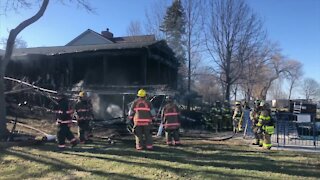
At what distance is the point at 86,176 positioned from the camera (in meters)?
8.28

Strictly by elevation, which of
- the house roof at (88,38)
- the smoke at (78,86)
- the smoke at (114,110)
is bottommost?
the smoke at (114,110)

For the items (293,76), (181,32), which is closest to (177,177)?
(181,32)

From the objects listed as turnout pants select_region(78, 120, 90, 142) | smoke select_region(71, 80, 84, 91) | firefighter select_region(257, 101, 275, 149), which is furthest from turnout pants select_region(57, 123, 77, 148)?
smoke select_region(71, 80, 84, 91)

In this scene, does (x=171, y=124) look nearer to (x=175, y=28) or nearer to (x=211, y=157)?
(x=211, y=157)

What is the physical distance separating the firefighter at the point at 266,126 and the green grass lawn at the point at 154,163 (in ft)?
1.78

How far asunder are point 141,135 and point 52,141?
11.2 ft

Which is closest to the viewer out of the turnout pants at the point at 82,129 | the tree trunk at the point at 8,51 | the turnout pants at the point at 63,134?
the turnout pants at the point at 63,134

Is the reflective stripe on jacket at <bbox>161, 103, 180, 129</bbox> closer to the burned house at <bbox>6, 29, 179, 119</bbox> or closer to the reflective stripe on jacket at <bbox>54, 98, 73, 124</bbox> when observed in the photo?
the reflective stripe on jacket at <bbox>54, 98, 73, 124</bbox>

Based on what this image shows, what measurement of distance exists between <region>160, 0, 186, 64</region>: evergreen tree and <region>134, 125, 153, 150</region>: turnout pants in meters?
34.5

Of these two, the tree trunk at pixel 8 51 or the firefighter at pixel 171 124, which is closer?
the firefighter at pixel 171 124

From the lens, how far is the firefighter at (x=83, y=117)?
43.4 ft

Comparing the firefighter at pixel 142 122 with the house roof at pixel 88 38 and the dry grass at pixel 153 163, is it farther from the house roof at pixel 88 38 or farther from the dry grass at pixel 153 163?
the house roof at pixel 88 38

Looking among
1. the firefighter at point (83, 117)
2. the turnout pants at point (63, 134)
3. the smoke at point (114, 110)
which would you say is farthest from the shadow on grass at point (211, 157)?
the smoke at point (114, 110)

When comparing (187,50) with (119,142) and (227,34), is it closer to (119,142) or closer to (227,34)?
(227,34)
